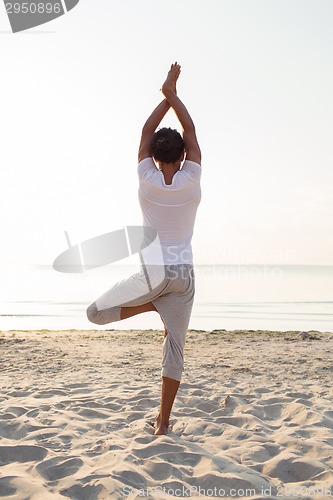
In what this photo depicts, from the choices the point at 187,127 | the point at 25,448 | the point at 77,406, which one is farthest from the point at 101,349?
the point at 187,127

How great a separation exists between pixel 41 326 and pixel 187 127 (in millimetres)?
10200

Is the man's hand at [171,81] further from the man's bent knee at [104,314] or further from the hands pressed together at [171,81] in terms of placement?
the man's bent knee at [104,314]

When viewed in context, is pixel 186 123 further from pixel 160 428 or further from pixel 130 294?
pixel 160 428

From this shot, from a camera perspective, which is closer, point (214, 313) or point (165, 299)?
point (165, 299)

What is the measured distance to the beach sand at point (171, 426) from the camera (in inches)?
123

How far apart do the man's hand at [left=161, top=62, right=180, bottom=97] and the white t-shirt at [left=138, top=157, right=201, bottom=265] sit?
543mm

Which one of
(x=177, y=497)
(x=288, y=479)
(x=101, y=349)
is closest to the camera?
(x=177, y=497)

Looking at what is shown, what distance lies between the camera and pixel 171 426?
4.32 m

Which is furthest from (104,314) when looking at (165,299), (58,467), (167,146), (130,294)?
(167,146)

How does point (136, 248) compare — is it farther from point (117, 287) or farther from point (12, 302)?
point (12, 302)

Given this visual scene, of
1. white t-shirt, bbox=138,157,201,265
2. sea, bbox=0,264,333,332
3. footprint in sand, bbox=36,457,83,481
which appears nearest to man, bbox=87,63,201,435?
white t-shirt, bbox=138,157,201,265

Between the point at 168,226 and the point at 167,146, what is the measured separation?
565 mm

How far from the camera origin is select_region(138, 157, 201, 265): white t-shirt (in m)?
3.64

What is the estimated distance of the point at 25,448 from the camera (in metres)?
3.65
